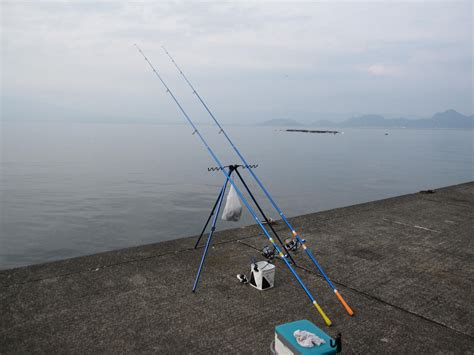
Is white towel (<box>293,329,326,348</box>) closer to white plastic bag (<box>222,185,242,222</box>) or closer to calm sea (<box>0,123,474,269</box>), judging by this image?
white plastic bag (<box>222,185,242,222</box>)

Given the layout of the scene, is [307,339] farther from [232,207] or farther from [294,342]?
[232,207]

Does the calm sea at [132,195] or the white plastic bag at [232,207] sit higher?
the white plastic bag at [232,207]

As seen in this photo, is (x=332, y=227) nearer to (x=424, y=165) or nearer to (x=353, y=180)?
(x=353, y=180)

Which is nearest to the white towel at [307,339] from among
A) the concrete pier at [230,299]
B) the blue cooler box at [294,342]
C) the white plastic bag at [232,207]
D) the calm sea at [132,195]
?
the blue cooler box at [294,342]

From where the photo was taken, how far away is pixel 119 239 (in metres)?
10.9

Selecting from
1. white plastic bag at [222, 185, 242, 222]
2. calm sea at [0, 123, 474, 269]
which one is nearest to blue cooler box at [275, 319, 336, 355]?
white plastic bag at [222, 185, 242, 222]

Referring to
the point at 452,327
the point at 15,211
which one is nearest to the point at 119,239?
the point at 15,211

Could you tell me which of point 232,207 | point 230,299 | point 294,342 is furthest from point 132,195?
point 294,342

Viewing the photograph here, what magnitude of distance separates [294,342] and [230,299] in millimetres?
1375

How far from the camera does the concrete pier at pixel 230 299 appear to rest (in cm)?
326

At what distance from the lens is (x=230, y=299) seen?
3.96m

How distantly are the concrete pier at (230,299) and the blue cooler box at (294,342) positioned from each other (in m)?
0.38

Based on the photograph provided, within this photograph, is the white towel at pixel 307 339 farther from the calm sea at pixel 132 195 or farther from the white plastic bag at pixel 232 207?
the calm sea at pixel 132 195

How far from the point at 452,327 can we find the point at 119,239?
30.0ft
